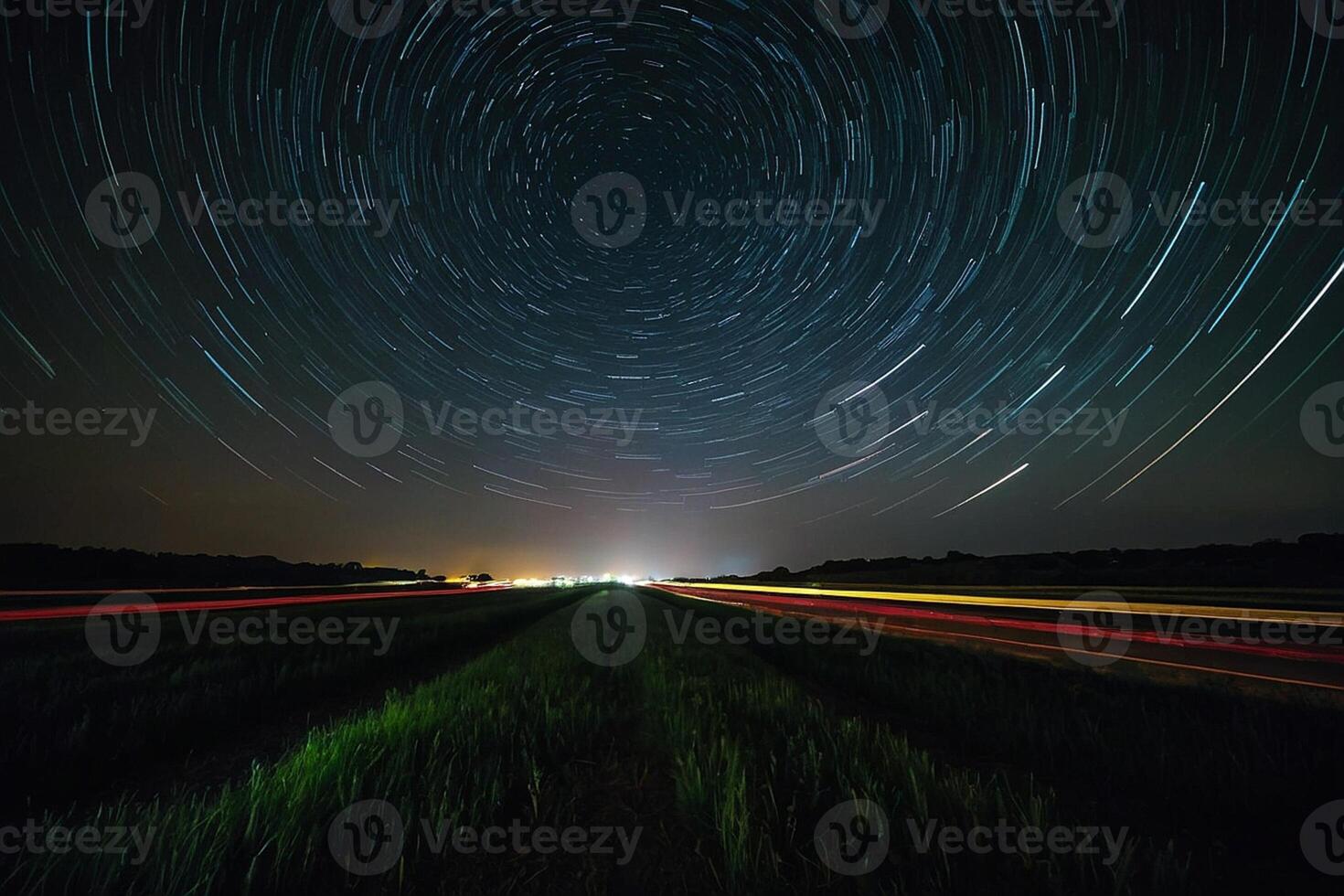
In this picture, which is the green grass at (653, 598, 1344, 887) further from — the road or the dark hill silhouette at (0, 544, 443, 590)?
the dark hill silhouette at (0, 544, 443, 590)

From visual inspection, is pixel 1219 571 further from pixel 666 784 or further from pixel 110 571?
pixel 110 571

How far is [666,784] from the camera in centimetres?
454

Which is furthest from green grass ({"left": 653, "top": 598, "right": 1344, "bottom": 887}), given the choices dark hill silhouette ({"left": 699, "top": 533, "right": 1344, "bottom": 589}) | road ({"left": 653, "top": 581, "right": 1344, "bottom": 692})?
dark hill silhouette ({"left": 699, "top": 533, "right": 1344, "bottom": 589})

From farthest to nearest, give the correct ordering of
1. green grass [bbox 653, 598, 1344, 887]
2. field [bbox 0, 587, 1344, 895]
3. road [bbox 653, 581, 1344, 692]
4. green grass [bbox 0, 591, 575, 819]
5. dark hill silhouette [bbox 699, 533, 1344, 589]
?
dark hill silhouette [bbox 699, 533, 1344, 589] < road [bbox 653, 581, 1344, 692] < green grass [bbox 0, 591, 575, 819] < green grass [bbox 653, 598, 1344, 887] < field [bbox 0, 587, 1344, 895]

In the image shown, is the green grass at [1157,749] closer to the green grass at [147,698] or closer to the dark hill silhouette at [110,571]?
the green grass at [147,698]

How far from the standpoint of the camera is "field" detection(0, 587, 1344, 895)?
9.02 feet

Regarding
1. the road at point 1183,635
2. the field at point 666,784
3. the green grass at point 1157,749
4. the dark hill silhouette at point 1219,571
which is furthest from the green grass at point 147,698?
the dark hill silhouette at point 1219,571

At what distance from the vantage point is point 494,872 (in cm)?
296

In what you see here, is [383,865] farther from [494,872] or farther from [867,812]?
[867,812]

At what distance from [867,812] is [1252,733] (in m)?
4.41

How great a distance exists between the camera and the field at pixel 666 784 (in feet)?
9.02

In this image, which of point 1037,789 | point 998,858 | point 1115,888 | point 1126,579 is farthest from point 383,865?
point 1126,579

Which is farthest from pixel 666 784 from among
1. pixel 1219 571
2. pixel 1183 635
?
pixel 1219 571

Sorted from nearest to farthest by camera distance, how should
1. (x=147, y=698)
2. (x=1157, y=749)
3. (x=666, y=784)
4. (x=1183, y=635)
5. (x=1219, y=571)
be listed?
1. (x=666, y=784)
2. (x=1157, y=749)
3. (x=147, y=698)
4. (x=1183, y=635)
5. (x=1219, y=571)
